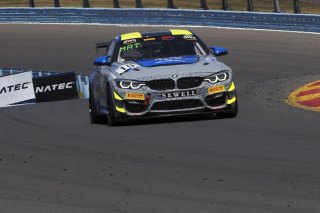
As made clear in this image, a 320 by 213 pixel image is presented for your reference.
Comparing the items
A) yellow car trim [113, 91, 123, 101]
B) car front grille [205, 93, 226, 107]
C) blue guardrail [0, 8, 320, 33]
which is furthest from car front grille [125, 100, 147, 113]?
blue guardrail [0, 8, 320, 33]

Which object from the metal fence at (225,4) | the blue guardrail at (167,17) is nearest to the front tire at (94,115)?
the blue guardrail at (167,17)

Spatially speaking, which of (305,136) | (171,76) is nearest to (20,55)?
(171,76)

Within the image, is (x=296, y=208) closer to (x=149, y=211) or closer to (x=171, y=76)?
(x=149, y=211)

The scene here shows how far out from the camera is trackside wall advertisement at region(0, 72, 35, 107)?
2222cm

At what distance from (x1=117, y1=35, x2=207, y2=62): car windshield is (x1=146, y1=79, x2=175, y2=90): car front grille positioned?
897 millimetres

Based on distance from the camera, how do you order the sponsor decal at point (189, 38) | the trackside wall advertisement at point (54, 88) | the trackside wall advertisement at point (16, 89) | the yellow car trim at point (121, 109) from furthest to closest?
the trackside wall advertisement at point (54, 88) < the trackside wall advertisement at point (16, 89) < the sponsor decal at point (189, 38) < the yellow car trim at point (121, 109)

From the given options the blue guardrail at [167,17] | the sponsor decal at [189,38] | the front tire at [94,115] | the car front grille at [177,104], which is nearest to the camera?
the car front grille at [177,104]

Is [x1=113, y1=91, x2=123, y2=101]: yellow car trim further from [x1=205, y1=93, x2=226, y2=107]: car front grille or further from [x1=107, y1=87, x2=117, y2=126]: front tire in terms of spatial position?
[x1=205, y1=93, x2=226, y2=107]: car front grille

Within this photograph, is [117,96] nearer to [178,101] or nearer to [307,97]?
[178,101]

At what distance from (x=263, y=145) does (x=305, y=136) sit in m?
0.83

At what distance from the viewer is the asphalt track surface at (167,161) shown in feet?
25.7

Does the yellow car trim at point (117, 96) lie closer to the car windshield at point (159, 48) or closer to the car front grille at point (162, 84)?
the car front grille at point (162, 84)

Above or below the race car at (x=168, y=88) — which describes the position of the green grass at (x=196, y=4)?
below

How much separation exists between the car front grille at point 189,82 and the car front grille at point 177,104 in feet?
0.66
